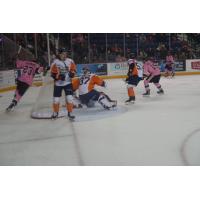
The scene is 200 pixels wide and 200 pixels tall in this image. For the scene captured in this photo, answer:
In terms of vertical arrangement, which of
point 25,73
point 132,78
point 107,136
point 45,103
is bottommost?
point 107,136

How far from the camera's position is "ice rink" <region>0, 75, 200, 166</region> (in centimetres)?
281

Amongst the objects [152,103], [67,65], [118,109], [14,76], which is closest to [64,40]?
[67,65]

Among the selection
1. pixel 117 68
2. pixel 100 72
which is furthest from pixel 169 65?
pixel 100 72

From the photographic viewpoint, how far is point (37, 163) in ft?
9.11

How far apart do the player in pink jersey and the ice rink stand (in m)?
0.07

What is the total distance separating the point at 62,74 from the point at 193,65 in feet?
6.75

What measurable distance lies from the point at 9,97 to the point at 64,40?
810 mm

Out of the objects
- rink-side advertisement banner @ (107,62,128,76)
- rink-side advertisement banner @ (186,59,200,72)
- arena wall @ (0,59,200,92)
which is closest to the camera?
arena wall @ (0,59,200,92)

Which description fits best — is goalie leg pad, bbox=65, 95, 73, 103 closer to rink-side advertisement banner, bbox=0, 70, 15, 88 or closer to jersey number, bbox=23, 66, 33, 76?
jersey number, bbox=23, 66, 33, 76

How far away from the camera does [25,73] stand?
125 inches

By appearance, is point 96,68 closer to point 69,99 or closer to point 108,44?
point 108,44

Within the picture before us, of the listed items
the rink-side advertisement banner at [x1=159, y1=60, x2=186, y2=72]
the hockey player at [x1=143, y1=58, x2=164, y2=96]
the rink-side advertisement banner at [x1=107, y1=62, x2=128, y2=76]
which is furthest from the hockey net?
the rink-side advertisement banner at [x1=159, y1=60, x2=186, y2=72]

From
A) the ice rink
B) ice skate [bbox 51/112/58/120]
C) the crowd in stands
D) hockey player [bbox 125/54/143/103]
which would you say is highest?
the crowd in stands
